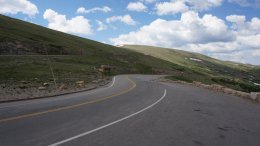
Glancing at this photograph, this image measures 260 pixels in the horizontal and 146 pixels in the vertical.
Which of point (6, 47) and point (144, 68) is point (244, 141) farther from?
point (144, 68)

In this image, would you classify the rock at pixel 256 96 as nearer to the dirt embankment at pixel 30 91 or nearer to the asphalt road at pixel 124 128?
the asphalt road at pixel 124 128

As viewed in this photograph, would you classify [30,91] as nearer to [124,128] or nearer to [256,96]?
[124,128]

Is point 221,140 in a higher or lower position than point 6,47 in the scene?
lower

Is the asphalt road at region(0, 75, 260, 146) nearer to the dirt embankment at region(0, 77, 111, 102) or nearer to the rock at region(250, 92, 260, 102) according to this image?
the dirt embankment at region(0, 77, 111, 102)

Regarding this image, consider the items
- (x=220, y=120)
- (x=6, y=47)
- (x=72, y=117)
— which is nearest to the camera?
(x=72, y=117)

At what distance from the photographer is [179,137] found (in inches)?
337

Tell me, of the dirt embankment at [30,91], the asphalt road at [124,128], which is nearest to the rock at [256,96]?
the asphalt road at [124,128]

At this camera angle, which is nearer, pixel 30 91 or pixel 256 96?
pixel 256 96

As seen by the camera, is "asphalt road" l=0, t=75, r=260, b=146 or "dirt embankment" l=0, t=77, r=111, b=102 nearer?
"asphalt road" l=0, t=75, r=260, b=146

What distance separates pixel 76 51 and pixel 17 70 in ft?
163

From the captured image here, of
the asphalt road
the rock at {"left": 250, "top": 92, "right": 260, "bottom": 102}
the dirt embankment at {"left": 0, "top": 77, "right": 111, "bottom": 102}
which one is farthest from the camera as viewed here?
the rock at {"left": 250, "top": 92, "right": 260, "bottom": 102}

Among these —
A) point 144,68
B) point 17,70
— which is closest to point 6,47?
point 17,70

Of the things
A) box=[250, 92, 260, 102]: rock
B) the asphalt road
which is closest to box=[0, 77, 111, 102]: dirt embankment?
the asphalt road

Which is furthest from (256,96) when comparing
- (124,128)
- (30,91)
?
(30,91)
